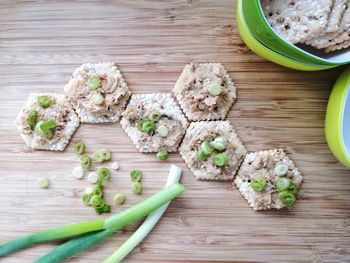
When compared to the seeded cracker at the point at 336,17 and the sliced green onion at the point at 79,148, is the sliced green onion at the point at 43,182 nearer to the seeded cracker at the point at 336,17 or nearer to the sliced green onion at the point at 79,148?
the sliced green onion at the point at 79,148

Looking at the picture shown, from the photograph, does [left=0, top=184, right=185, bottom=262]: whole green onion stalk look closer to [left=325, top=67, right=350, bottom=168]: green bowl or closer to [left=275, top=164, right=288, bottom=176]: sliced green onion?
[left=275, top=164, right=288, bottom=176]: sliced green onion

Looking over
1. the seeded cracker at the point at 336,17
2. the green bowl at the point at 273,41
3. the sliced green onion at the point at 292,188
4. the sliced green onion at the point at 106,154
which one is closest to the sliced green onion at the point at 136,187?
the sliced green onion at the point at 106,154

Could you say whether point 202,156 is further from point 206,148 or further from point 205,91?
point 205,91

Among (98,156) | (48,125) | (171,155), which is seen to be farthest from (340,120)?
(48,125)

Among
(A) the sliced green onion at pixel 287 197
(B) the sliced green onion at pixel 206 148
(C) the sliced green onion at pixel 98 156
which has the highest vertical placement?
(B) the sliced green onion at pixel 206 148

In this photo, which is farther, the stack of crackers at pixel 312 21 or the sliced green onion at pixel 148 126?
the sliced green onion at pixel 148 126

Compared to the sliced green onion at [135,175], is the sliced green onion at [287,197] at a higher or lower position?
lower
